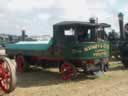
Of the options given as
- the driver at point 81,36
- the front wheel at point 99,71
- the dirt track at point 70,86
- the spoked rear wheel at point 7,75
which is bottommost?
the dirt track at point 70,86

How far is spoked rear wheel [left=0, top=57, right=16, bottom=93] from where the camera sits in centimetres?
781

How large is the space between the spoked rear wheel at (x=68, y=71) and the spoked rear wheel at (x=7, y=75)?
362cm

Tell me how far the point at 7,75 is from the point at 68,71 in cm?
379

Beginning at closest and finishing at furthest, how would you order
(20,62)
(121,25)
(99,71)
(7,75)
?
(7,75)
(99,71)
(20,62)
(121,25)

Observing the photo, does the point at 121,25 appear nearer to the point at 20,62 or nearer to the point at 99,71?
the point at 99,71

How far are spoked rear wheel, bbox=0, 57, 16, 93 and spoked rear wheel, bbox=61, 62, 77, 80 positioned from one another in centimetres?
362

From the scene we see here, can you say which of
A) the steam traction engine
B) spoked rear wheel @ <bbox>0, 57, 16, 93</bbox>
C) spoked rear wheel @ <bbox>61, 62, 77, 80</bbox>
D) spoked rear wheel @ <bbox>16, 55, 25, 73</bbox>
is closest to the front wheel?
the steam traction engine

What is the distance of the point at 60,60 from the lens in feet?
38.6

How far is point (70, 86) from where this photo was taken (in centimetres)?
1009

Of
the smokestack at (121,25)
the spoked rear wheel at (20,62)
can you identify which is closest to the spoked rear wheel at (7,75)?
the spoked rear wheel at (20,62)

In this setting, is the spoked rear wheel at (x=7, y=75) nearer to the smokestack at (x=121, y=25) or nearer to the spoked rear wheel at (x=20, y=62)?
the spoked rear wheel at (x=20, y=62)

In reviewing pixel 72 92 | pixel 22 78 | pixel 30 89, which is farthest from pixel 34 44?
pixel 72 92

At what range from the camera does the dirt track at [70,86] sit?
29.3 feet

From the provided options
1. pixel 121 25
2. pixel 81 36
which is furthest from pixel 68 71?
pixel 121 25
